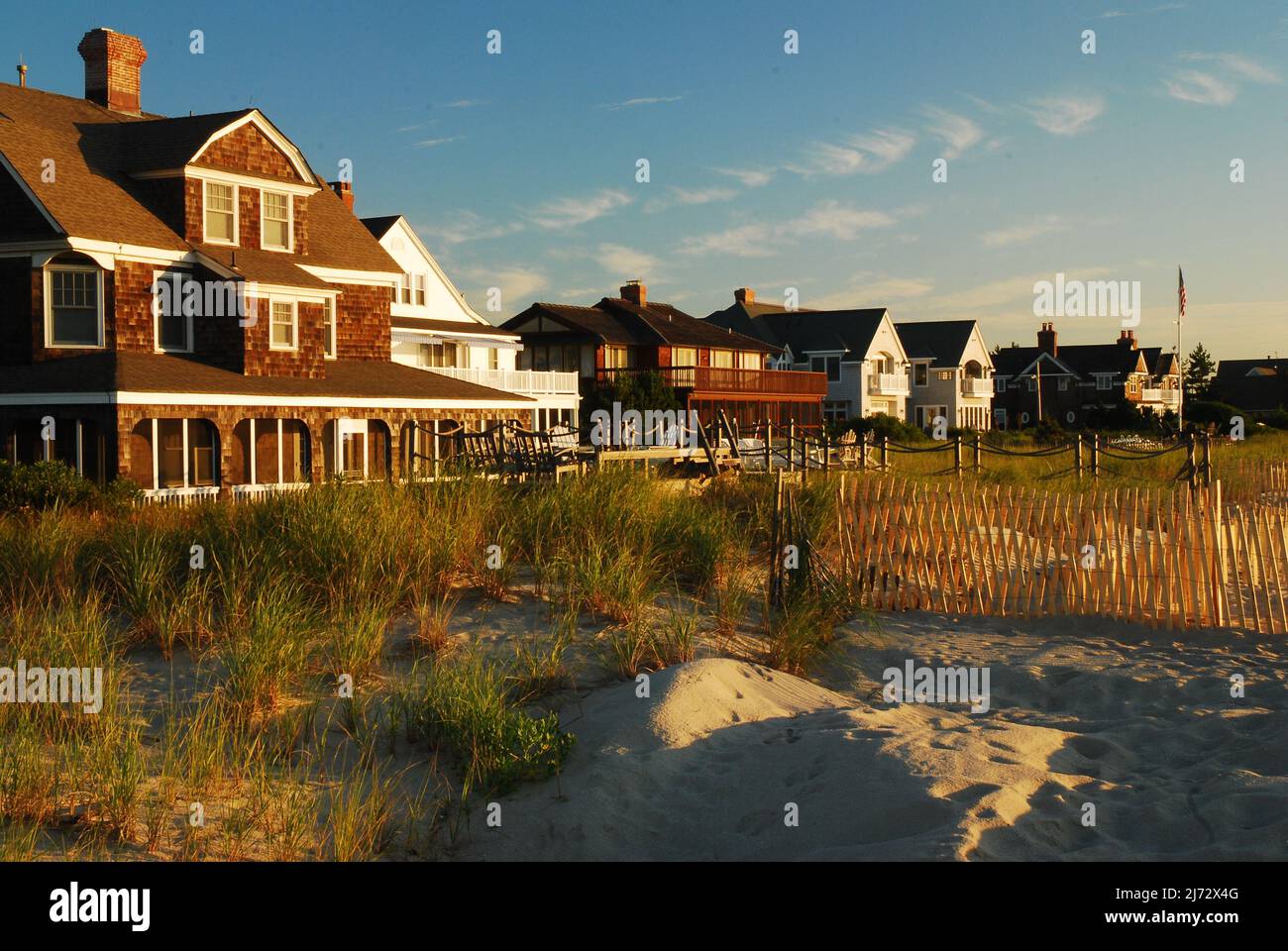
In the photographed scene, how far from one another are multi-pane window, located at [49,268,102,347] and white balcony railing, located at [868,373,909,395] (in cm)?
4958

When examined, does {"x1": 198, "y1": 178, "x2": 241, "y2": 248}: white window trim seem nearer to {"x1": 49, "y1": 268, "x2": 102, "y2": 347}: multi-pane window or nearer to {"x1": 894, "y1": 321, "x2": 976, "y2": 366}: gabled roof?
{"x1": 49, "y1": 268, "x2": 102, "y2": 347}: multi-pane window

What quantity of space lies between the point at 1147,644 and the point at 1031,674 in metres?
2.27

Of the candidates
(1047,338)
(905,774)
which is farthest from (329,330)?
(1047,338)

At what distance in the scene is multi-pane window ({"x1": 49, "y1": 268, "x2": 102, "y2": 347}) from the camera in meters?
25.4

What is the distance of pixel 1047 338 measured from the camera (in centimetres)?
8862

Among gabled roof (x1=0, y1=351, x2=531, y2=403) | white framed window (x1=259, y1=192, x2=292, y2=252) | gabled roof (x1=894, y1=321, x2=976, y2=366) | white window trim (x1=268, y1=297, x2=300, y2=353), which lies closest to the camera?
gabled roof (x1=0, y1=351, x2=531, y2=403)

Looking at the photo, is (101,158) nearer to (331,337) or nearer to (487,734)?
(331,337)

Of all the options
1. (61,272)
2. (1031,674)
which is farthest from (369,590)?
(61,272)

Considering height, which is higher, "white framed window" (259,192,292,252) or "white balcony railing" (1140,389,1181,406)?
"white framed window" (259,192,292,252)

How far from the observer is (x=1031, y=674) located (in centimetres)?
1046

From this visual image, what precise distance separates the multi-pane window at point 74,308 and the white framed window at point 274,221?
491 cm

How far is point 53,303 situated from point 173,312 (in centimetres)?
245

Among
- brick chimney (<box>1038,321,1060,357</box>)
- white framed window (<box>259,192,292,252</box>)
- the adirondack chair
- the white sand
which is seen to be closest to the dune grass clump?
the white sand

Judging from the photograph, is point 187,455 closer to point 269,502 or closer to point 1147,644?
point 269,502
